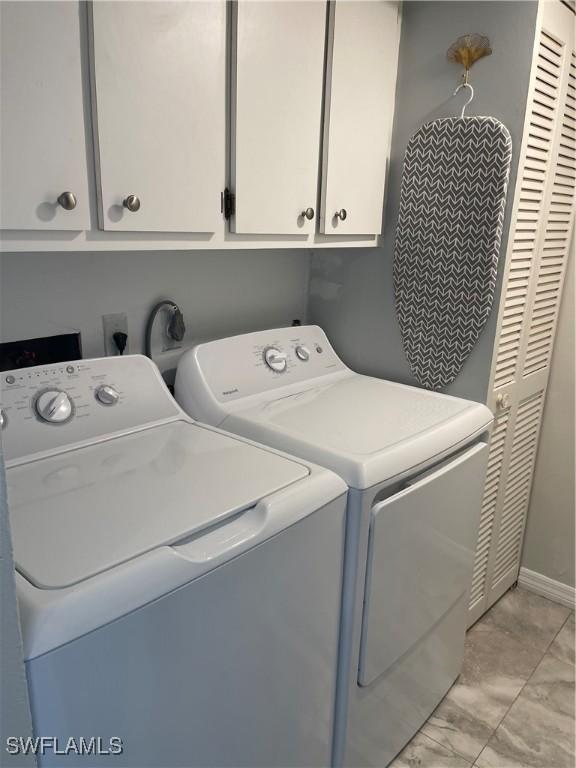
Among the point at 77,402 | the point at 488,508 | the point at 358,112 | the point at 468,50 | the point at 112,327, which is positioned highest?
the point at 468,50

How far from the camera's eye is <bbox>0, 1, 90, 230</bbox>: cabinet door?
3.03 ft

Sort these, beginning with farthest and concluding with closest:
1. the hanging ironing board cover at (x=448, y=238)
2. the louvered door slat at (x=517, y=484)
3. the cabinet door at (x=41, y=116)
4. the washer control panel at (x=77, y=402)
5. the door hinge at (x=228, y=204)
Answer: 1. the louvered door slat at (x=517, y=484)
2. the hanging ironing board cover at (x=448, y=238)
3. the door hinge at (x=228, y=204)
4. the washer control panel at (x=77, y=402)
5. the cabinet door at (x=41, y=116)

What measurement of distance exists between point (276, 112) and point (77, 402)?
2.73ft

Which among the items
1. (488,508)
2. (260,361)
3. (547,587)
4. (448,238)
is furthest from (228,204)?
(547,587)

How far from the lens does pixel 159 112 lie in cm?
114

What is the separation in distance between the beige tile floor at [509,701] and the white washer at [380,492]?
0.08 m

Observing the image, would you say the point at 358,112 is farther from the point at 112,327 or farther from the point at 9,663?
the point at 9,663

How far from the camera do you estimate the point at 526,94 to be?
4.99 ft

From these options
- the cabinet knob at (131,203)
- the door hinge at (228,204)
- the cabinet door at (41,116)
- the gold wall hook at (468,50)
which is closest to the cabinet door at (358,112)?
the gold wall hook at (468,50)

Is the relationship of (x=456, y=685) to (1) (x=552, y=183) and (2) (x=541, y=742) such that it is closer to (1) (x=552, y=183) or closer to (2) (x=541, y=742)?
(2) (x=541, y=742)

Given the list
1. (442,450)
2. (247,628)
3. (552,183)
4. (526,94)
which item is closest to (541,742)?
(442,450)

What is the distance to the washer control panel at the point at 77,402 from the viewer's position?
3.97 ft

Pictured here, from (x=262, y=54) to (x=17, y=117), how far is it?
0.61 m

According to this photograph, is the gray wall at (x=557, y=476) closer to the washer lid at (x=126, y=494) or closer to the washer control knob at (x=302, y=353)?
the washer control knob at (x=302, y=353)
